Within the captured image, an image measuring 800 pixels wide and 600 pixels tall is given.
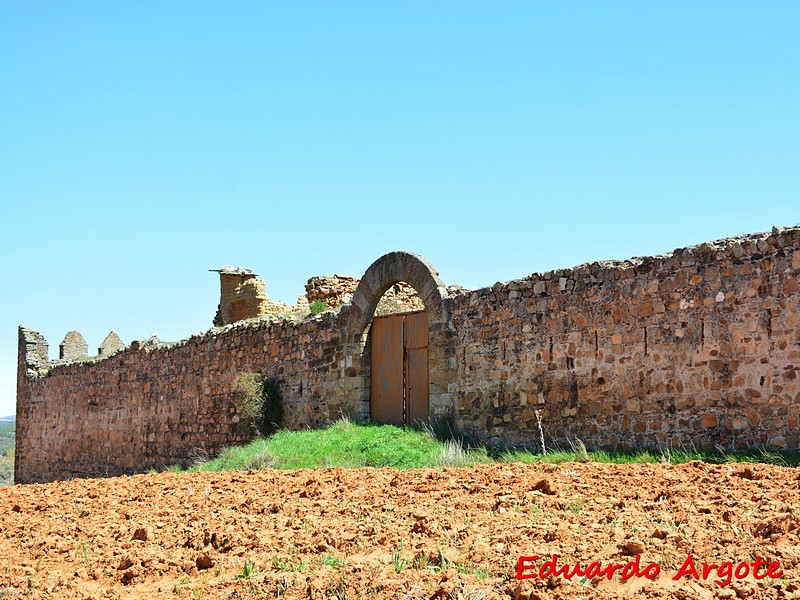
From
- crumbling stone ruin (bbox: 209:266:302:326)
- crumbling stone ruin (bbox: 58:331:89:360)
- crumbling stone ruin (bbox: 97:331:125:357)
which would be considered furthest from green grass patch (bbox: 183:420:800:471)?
crumbling stone ruin (bbox: 58:331:89:360)

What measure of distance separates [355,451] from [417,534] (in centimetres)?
638

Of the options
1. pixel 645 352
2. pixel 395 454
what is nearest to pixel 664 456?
pixel 645 352

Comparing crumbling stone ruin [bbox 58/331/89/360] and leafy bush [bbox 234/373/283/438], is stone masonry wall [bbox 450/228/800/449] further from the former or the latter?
crumbling stone ruin [bbox 58/331/89/360]

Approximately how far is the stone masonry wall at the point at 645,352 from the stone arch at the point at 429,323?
0.37 metres

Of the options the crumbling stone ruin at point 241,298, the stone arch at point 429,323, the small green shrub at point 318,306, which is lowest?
the stone arch at point 429,323

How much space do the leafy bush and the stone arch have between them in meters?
2.25

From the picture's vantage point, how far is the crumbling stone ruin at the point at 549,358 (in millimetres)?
9805

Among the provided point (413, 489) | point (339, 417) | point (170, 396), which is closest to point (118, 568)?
point (413, 489)

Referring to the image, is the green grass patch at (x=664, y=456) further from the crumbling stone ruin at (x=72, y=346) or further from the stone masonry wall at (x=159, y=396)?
the crumbling stone ruin at (x=72, y=346)

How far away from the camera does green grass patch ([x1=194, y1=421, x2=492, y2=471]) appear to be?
1171cm

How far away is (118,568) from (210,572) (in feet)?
2.50

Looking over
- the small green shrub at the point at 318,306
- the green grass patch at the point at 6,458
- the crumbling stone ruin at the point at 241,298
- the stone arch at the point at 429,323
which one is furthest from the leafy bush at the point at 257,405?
the green grass patch at the point at 6,458

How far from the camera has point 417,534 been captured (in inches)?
249

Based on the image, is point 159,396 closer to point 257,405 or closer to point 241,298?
point 257,405
